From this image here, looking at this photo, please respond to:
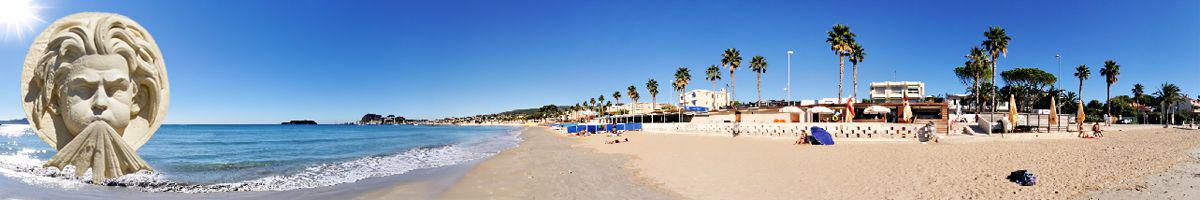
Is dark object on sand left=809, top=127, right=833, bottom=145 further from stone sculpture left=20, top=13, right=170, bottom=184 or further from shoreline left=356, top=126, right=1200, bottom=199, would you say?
stone sculpture left=20, top=13, right=170, bottom=184

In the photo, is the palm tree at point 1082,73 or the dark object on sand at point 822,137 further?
the palm tree at point 1082,73

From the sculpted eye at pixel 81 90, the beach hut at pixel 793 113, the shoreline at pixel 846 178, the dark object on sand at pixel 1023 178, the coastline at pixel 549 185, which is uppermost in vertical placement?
the sculpted eye at pixel 81 90

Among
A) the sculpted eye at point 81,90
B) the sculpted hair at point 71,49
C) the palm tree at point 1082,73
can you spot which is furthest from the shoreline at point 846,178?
the palm tree at point 1082,73

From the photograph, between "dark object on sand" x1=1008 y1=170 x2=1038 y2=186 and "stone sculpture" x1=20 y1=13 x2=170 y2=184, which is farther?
"dark object on sand" x1=1008 y1=170 x2=1038 y2=186

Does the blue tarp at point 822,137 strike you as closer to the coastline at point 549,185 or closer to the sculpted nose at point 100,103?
the coastline at point 549,185

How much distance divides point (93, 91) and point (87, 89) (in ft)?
0.27

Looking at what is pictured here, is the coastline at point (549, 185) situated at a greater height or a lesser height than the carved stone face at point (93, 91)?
lesser

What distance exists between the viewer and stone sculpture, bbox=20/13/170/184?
29.8 ft

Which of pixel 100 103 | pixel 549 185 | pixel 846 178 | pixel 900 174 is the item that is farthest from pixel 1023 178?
pixel 100 103

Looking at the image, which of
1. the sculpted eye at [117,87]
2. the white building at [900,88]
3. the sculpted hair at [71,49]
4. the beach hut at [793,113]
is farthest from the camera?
the white building at [900,88]

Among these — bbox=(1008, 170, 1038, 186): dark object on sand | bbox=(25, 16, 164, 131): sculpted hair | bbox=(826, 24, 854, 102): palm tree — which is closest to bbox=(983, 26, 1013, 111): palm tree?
bbox=(826, 24, 854, 102): palm tree

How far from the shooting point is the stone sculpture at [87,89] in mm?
9070

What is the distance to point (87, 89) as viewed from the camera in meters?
9.23

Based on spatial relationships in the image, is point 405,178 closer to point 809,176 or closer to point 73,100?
point 73,100
